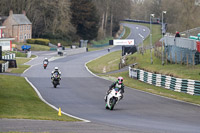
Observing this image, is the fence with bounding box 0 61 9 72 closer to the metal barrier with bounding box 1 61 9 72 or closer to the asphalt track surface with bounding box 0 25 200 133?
the metal barrier with bounding box 1 61 9 72

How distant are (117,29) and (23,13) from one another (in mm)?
37913

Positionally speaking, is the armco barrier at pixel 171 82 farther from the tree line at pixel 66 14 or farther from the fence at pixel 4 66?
the tree line at pixel 66 14

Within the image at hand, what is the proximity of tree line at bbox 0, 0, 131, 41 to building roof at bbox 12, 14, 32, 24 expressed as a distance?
485 centimetres

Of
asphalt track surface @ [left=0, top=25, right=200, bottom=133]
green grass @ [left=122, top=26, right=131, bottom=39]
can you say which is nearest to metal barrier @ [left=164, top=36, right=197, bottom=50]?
asphalt track surface @ [left=0, top=25, right=200, bottom=133]

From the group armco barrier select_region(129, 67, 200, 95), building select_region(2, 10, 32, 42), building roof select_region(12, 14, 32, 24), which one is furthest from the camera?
building roof select_region(12, 14, 32, 24)

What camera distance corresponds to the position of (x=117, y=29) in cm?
13638

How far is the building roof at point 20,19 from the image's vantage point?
103562mm

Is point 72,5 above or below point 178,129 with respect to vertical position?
above

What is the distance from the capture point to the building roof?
10356cm

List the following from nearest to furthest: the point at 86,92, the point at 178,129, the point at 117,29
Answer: the point at 178,129 → the point at 86,92 → the point at 117,29

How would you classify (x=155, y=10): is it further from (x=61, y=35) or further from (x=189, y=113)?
(x=189, y=113)

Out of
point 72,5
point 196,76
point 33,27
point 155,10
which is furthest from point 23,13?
point 196,76

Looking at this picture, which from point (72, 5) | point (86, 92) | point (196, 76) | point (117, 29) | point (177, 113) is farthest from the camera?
point (117, 29)

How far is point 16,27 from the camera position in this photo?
342ft
